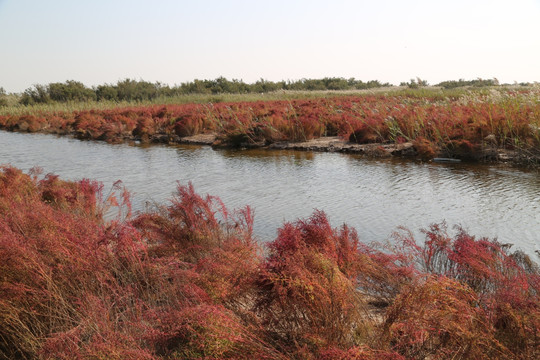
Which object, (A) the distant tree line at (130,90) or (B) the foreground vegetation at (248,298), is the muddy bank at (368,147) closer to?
(B) the foreground vegetation at (248,298)

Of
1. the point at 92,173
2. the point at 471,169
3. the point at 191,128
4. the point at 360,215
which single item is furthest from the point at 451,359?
the point at 191,128

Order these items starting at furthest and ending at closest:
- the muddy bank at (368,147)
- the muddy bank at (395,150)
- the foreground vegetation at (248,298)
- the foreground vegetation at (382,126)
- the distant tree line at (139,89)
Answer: the distant tree line at (139,89) → the foreground vegetation at (382,126) → the muddy bank at (368,147) → the muddy bank at (395,150) → the foreground vegetation at (248,298)

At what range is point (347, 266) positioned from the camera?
12.6ft

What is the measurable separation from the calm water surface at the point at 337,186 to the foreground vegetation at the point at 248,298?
2201 millimetres

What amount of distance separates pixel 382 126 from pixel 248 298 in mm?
12106

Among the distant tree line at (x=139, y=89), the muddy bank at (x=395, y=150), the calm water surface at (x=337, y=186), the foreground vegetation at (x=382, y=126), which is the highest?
the distant tree line at (x=139, y=89)

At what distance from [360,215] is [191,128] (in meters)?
13.7

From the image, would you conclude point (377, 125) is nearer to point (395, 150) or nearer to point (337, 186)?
point (395, 150)

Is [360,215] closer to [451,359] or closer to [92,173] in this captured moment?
[451,359]

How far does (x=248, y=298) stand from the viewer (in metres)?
3.96

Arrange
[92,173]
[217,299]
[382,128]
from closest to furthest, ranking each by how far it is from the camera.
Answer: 1. [217,299]
2. [92,173]
3. [382,128]

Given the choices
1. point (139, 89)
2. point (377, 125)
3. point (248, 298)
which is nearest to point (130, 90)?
point (139, 89)

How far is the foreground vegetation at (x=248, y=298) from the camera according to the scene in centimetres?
293

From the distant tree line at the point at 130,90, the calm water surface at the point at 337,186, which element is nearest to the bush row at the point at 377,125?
the calm water surface at the point at 337,186
